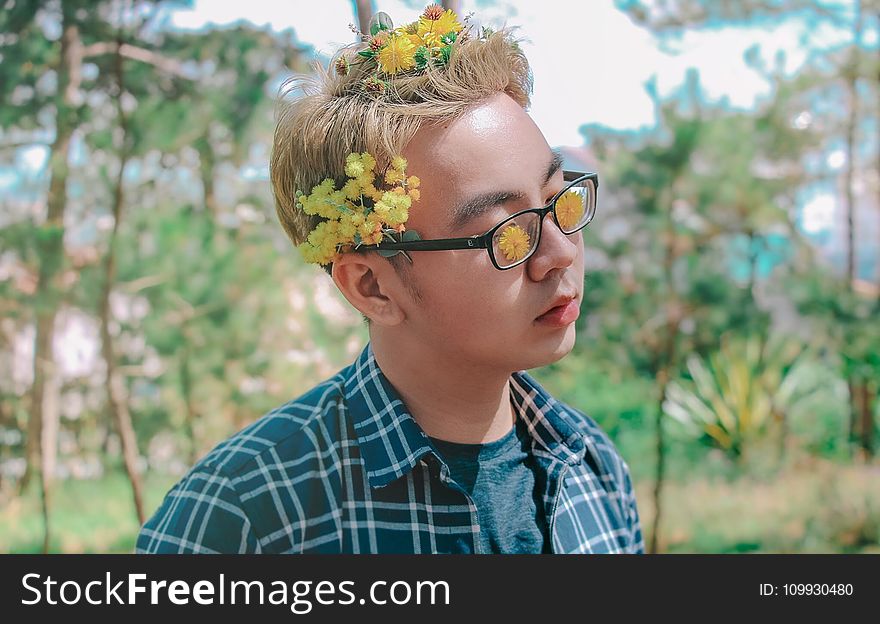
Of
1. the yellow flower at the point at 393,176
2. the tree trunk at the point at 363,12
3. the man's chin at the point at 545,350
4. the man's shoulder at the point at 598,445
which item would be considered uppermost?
the tree trunk at the point at 363,12

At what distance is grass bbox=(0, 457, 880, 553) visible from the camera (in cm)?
369

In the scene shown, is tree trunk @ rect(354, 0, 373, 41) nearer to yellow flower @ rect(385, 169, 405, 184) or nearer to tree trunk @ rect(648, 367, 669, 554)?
yellow flower @ rect(385, 169, 405, 184)

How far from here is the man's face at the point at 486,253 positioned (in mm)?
1310

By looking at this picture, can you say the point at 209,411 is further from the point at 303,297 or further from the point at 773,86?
the point at 773,86

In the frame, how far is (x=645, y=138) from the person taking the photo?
148 inches

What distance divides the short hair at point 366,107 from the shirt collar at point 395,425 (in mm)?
201

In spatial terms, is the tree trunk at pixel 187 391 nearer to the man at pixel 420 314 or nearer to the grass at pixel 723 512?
the grass at pixel 723 512

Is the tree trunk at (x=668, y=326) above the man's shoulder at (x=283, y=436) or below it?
above

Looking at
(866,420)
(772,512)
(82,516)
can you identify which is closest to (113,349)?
(82,516)

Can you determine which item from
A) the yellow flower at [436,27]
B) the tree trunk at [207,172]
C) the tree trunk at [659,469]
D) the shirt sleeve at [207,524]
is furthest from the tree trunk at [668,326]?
the shirt sleeve at [207,524]

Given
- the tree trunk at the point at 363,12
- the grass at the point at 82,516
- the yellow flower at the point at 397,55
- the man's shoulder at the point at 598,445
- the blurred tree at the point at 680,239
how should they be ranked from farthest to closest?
the blurred tree at the point at 680,239 → the grass at the point at 82,516 → the tree trunk at the point at 363,12 → the man's shoulder at the point at 598,445 → the yellow flower at the point at 397,55

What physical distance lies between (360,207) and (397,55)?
10.4 inches

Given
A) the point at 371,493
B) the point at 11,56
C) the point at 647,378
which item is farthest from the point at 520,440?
the point at 11,56

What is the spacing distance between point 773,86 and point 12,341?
364 cm
